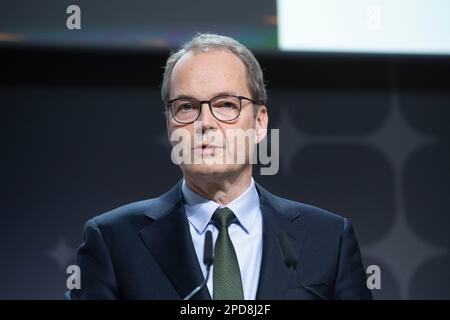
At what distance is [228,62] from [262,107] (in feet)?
0.60

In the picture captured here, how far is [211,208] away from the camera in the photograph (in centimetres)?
154

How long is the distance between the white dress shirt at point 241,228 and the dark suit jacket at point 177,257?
2cm

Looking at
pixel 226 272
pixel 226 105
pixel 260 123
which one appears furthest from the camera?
pixel 260 123

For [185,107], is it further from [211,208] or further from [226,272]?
[226,272]

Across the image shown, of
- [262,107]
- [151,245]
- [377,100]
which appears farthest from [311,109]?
[151,245]

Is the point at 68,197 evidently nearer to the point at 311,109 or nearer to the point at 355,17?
the point at 311,109

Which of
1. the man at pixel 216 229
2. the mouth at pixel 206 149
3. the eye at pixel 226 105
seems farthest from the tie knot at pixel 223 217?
the eye at pixel 226 105

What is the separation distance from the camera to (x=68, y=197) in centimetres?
207

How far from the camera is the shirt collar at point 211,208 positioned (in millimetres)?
1540

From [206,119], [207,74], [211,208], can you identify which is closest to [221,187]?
[211,208]

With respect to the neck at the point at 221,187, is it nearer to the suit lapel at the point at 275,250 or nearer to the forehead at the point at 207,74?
the suit lapel at the point at 275,250

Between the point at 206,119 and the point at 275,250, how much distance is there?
35 cm

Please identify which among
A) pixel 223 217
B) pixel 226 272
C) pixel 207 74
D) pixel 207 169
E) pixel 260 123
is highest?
pixel 207 74

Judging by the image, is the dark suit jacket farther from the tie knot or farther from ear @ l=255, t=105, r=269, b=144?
ear @ l=255, t=105, r=269, b=144
